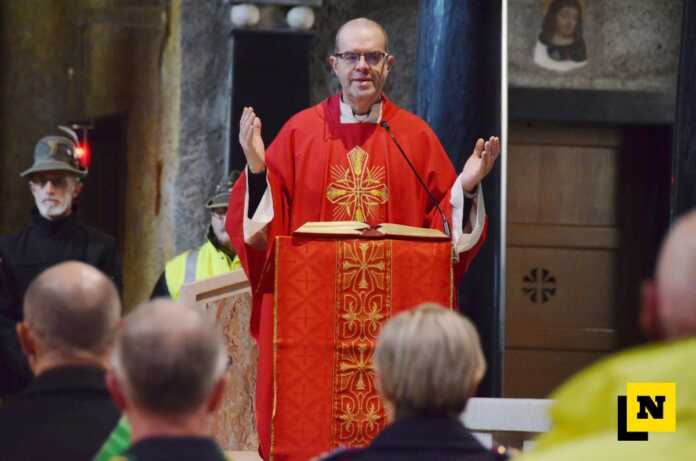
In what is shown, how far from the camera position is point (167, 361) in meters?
2.82

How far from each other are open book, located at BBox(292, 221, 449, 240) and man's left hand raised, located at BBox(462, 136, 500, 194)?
9.4 inches

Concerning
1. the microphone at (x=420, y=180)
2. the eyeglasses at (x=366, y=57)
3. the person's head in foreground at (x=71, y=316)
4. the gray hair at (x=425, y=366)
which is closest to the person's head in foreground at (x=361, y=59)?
the eyeglasses at (x=366, y=57)

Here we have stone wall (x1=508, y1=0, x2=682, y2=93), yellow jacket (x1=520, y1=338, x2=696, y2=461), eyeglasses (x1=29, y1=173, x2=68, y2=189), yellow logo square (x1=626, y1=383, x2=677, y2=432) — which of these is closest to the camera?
yellow jacket (x1=520, y1=338, x2=696, y2=461)

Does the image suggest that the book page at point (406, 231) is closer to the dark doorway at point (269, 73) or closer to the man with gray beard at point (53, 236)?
the man with gray beard at point (53, 236)

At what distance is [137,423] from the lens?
9.39 ft

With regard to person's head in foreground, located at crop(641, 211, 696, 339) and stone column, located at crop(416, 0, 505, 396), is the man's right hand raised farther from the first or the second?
person's head in foreground, located at crop(641, 211, 696, 339)

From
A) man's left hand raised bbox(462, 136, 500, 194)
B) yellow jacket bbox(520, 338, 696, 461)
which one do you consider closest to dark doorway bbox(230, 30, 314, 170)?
man's left hand raised bbox(462, 136, 500, 194)

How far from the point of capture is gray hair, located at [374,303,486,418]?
3053 mm

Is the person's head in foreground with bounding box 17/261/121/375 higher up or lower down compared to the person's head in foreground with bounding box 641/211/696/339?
lower down

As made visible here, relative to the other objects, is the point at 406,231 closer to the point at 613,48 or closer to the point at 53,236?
the point at 53,236

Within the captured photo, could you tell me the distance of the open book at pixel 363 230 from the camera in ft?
18.9

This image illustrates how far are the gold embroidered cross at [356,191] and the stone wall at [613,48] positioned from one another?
3.59m

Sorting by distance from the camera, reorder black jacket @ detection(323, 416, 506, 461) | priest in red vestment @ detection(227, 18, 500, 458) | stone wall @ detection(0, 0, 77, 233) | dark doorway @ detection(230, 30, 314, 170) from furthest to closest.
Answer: stone wall @ detection(0, 0, 77, 233) → dark doorway @ detection(230, 30, 314, 170) → priest in red vestment @ detection(227, 18, 500, 458) → black jacket @ detection(323, 416, 506, 461)

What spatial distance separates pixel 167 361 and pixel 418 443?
1.69 ft
